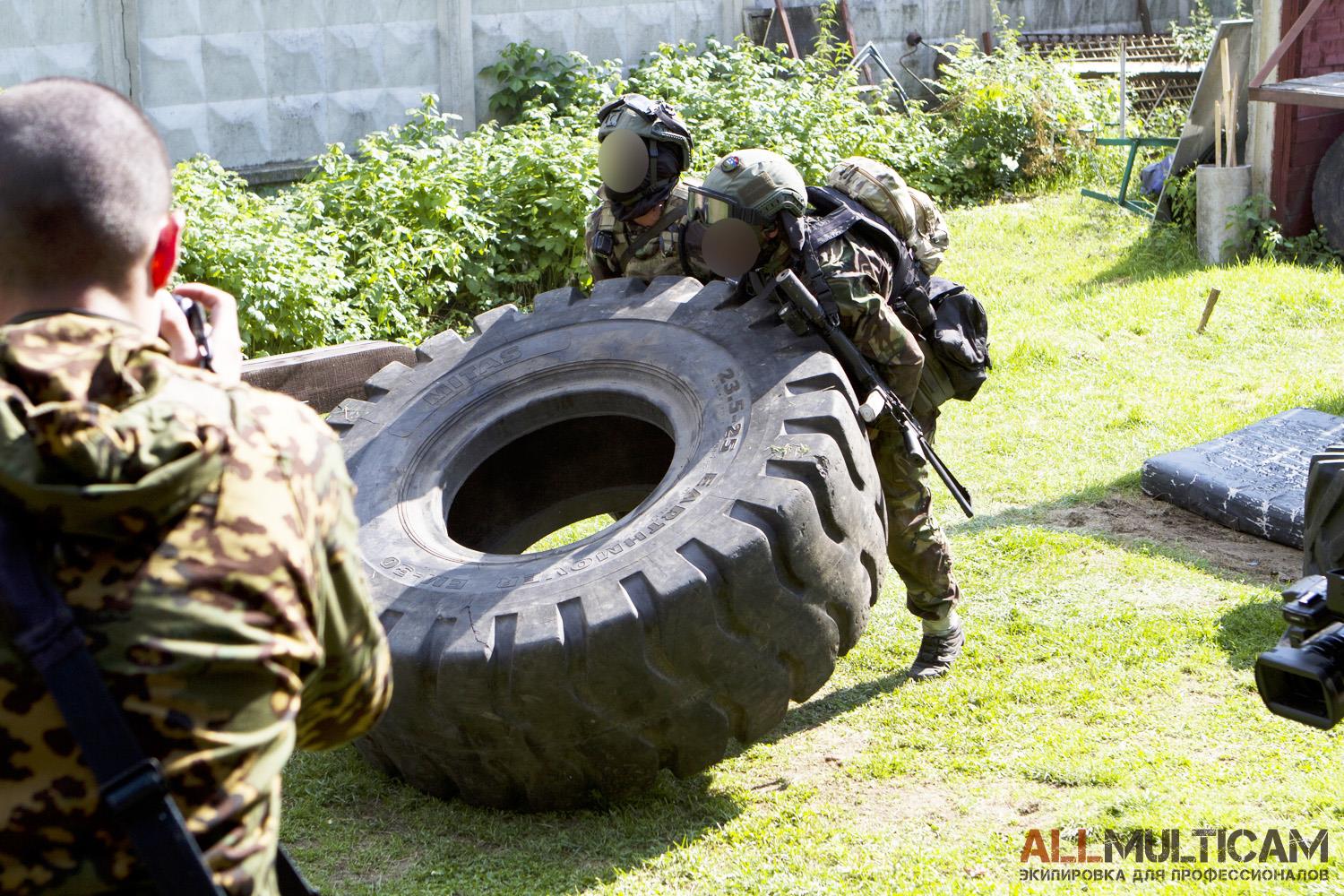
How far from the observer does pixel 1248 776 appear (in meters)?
3.81

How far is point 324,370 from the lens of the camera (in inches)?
256

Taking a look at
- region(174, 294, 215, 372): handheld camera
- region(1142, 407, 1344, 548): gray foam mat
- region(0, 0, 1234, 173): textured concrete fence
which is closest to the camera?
region(174, 294, 215, 372): handheld camera

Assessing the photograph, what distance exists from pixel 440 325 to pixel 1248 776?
19.9 feet

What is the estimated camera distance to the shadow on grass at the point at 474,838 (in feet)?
11.8

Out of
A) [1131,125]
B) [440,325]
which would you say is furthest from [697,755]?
[1131,125]

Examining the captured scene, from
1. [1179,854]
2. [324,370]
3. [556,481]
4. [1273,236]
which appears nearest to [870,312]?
[556,481]

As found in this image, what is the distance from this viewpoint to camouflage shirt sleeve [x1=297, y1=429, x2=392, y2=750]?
5.42ft

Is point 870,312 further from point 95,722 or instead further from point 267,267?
point 267,267

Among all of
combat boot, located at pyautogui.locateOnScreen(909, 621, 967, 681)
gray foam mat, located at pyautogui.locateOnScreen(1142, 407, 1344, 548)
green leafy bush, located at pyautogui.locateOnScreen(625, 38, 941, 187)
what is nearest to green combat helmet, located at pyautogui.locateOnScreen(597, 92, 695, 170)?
combat boot, located at pyautogui.locateOnScreen(909, 621, 967, 681)

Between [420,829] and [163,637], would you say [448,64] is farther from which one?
[163,637]

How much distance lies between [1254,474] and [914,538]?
84.7 inches

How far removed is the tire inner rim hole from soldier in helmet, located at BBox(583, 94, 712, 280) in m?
0.69

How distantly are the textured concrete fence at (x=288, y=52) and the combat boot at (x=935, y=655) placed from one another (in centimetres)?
695

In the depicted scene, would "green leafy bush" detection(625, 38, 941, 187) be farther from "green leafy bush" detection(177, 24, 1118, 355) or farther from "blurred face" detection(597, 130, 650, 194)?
"blurred face" detection(597, 130, 650, 194)
